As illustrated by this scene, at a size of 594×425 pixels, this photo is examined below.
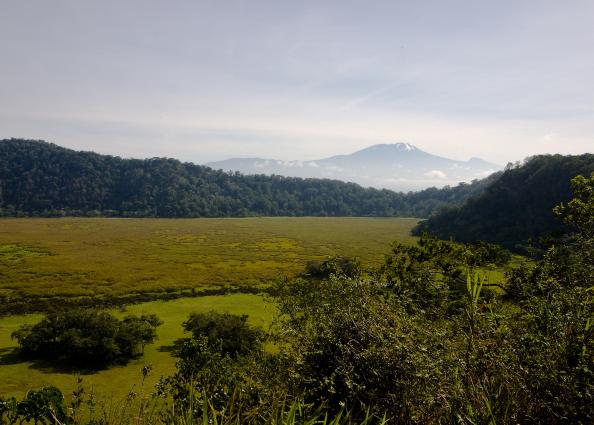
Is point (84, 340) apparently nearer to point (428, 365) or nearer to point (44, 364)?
point (44, 364)

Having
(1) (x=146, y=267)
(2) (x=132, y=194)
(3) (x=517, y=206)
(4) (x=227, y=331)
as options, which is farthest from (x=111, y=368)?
(2) (x=132, y=194)

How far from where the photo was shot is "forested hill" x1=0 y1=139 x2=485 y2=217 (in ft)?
525

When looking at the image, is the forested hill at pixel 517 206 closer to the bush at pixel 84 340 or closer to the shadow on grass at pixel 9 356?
the bush at pixel 84 340

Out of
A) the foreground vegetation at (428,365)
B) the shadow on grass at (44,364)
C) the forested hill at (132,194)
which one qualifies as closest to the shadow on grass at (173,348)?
the shadow on grass at (44,364)

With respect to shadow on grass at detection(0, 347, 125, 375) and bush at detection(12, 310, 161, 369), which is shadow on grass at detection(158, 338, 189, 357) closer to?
bush at detection(12, 310, 161, 369)

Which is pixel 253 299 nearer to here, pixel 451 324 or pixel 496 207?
pixel 451 324

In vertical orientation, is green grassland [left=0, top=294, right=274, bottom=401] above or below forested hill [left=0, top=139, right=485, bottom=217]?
below

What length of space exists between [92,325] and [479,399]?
30.5 m

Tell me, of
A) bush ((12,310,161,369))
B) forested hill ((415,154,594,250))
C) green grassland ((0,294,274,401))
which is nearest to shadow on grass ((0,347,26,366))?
green grassland ((0,294,274,401))

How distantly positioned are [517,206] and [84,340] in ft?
313

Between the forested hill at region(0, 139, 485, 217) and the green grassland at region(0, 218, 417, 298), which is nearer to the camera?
the green grassland at region(0, 218, 417, 298)

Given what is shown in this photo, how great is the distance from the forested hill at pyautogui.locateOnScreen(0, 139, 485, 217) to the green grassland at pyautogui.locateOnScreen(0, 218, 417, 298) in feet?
153

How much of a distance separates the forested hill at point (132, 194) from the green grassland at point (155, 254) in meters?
46.6

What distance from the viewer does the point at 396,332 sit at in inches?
247
